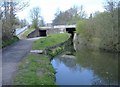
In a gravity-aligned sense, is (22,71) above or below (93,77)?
above

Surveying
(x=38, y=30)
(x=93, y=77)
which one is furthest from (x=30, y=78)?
(x=38, y=30)

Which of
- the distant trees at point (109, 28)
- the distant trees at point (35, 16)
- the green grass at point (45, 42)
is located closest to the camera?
the green grass at point (45, 42)

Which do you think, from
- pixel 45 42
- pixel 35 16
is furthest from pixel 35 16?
pixel 45 42

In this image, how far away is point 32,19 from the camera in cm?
7531

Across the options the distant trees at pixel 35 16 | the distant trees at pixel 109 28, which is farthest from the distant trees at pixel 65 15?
the distant trees at pixel 109 28

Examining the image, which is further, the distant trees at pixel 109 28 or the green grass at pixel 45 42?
the distant trees at pixel 109 28

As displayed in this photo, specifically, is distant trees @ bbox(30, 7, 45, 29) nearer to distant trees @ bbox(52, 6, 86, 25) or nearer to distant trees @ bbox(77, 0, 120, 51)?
distant trees @ bbox(52, 6, 86, 25)

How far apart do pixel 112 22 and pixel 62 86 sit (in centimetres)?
2188

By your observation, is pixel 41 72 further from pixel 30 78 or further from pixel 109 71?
pixel 109 71

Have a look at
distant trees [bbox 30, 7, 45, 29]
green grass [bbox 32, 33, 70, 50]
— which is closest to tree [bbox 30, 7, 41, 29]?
distant trees [bbox 30, 7, 45, 29]

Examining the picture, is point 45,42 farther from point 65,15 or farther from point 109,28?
point 65,15

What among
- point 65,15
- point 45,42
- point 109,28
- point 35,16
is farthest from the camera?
point 65,15

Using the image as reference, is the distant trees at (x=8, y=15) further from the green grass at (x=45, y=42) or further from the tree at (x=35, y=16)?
the tree at (x=35, y=16)

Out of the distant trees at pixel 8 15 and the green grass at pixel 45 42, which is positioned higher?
the distant trees at pixel 8 15
